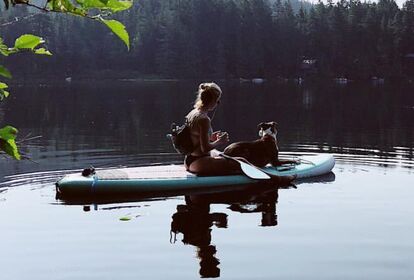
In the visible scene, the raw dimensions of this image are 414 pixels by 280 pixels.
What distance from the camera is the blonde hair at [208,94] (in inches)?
416

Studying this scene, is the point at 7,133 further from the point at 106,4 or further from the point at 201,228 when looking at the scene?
the point at 201,228

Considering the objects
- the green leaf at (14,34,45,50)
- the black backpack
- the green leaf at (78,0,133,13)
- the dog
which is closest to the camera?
the green leaf at (78,0,133,13)

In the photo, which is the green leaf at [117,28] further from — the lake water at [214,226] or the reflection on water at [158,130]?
the reflection on water at [158,130]

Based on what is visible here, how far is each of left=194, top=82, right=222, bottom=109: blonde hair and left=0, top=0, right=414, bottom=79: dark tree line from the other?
287 feet

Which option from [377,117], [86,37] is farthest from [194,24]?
[377,117]

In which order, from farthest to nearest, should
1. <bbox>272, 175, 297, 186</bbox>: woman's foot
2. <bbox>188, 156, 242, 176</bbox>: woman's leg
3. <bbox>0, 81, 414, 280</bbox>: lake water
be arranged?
<bbox>272, 175, 297, 186</bbox>: woman's foot
<bbox>188, 156, 242, 176</bbox>: woman's leg
<bbox>0, 81, 414, 280</bbox>: lake water

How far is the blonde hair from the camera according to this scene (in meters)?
10.6

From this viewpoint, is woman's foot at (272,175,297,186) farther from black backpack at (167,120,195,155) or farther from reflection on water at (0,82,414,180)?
reflection on water at (0,82,414,180)

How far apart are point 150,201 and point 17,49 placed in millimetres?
9053

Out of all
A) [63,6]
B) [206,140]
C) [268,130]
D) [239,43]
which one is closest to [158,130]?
[268,130]

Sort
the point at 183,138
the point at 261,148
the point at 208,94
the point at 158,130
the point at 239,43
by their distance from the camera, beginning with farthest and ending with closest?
the point at 239,43 → the point at 158,130 → the point at 261,148 → the point at 183,138 → the point at 208,94

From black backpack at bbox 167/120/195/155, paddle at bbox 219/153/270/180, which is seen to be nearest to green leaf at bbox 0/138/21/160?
black backpack at bbox 167/120/195/155

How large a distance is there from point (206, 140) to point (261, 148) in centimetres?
156

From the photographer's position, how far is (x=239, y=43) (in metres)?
102
